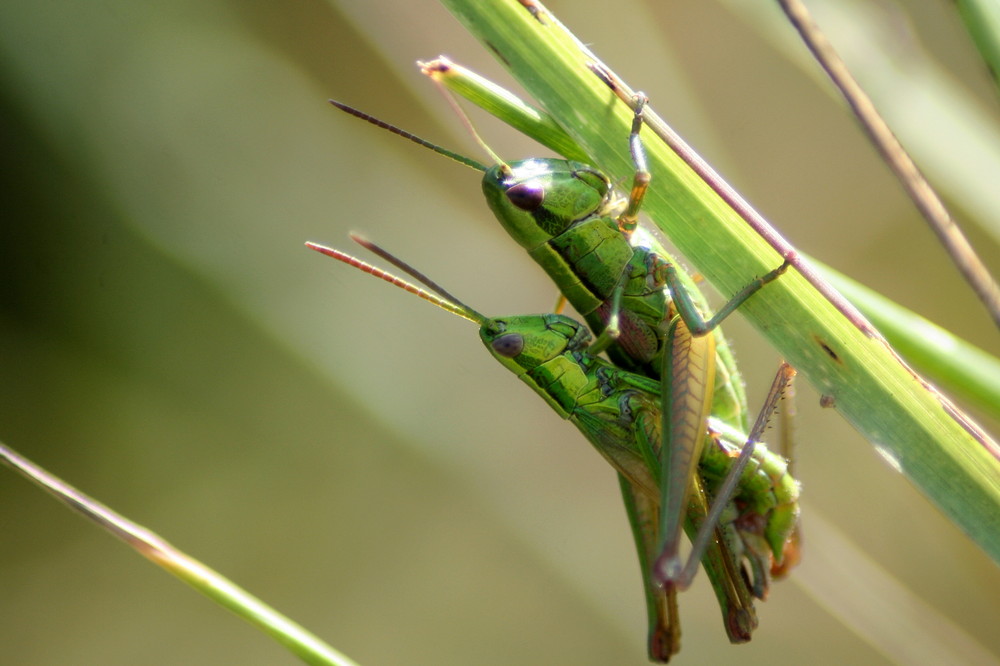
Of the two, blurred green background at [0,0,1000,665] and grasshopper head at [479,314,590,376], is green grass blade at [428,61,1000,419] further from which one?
blurred green background at [0,0,1000,665]

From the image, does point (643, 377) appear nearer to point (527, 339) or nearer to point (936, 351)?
point (527, 339)

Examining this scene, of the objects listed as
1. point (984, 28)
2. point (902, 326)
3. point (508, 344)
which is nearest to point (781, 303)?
point (902, 326)

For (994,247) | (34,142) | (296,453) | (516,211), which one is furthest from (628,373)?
(34,142)

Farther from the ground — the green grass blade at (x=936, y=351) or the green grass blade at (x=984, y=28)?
the green grass blade at (x=984, y=28)

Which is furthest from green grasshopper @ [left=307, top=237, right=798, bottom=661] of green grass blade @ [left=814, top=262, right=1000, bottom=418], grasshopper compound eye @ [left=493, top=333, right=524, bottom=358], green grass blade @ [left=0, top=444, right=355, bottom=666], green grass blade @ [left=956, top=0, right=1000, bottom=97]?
green grass blade @ [left=956, top=0, right=1000, bottom=97]

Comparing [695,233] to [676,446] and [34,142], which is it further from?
[34,142]

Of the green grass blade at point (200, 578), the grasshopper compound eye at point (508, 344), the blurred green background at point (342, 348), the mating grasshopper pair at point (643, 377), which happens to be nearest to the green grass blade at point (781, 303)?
the mating grasshopper pair at point (643, 377)

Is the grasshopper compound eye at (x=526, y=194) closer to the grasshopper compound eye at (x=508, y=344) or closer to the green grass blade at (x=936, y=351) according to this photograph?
the grasshopper compound eye at (x=508, y=344)
